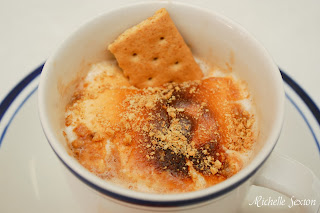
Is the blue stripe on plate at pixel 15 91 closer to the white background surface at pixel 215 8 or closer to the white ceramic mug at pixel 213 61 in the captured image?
the white background surface at pixel 215 8

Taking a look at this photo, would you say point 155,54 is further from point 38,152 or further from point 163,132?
point 38,152

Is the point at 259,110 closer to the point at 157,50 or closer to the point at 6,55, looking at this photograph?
the point at 157,50

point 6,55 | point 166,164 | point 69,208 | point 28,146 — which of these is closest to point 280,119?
point 166,164

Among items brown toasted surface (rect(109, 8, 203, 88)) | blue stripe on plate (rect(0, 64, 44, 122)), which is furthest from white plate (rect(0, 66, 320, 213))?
brown toasted surface (rect(109, 8, 203, 88))

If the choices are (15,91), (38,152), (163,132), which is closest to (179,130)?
(163,132)

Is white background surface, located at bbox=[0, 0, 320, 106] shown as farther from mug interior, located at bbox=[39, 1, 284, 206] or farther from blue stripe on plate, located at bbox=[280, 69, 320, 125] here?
mug interior, located at bbox=[39, 1, 284, 206]
